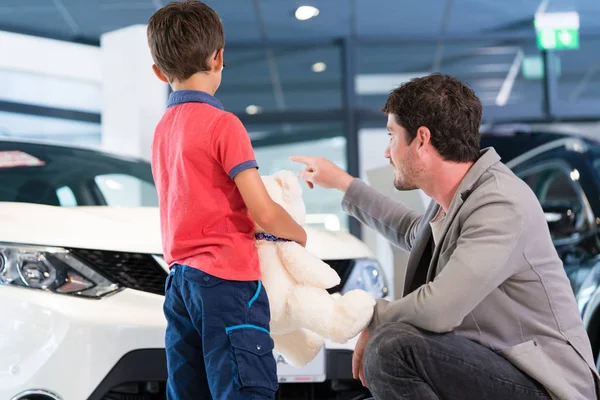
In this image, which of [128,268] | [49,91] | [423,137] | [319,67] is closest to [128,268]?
[128,268]

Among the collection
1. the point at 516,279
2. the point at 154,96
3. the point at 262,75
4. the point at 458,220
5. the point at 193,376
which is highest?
the point at 262,75

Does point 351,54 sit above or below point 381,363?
above

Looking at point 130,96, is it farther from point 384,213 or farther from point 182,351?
point 182,351

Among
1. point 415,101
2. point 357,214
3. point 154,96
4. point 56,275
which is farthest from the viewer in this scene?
point 154,96

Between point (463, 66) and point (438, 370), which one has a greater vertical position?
point (463, 66)

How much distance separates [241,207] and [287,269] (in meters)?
0.19

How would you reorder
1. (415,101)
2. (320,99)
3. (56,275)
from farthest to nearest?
(320,99), (56,275), (415,101)

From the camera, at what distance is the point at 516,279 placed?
177 centimetres

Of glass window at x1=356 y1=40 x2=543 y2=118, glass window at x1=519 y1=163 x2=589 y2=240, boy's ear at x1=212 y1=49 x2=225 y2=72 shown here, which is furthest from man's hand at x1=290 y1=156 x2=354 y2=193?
glass window at x1=356 y1=40 x2=543 y2=118

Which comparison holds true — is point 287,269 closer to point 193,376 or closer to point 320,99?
point 193,376

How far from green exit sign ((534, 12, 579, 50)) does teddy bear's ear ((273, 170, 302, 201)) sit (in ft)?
22.7

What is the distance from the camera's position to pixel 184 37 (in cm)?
168

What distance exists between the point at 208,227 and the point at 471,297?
62cm

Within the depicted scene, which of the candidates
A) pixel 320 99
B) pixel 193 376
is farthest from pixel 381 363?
pixel 320 99
